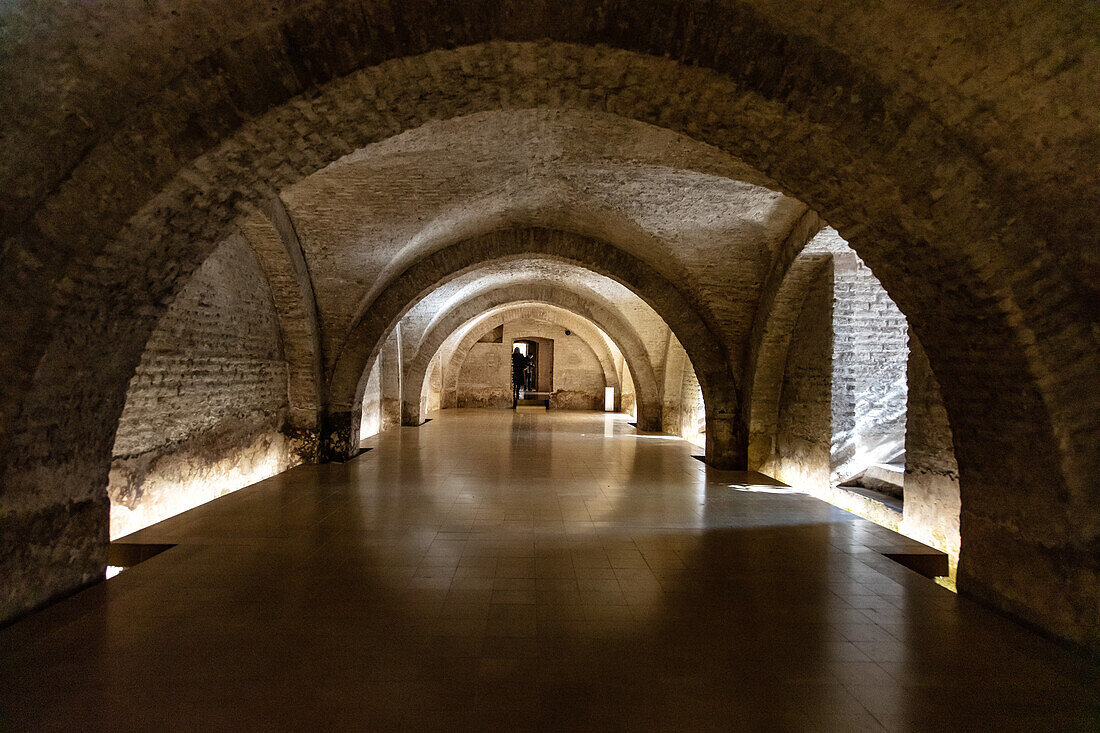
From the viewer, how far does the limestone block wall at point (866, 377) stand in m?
7.01

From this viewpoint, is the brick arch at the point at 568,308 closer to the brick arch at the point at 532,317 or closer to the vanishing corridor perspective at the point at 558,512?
the brick arch at the point at 532,317

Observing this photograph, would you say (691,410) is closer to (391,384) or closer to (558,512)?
(391,384)

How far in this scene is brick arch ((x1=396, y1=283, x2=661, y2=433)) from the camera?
13.7 metres

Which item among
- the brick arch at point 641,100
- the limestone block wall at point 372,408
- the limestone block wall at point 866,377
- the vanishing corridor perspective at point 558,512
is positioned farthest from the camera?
the limestone block wall at point 372,408

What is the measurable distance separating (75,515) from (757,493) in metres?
6.09

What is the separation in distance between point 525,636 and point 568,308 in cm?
1186

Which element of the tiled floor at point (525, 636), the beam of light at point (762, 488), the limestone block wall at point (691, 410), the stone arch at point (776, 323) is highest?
the stone arch at point (776, 323)

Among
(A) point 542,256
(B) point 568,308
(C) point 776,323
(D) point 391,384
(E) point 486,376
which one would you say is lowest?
(D) point 391,384

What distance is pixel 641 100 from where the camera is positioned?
3430mm

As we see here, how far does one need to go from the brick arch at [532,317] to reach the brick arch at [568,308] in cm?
404

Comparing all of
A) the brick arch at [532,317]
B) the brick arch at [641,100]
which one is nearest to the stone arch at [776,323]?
the brick arch at [641,100]

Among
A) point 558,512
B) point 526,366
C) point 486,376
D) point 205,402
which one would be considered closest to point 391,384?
point 486,376

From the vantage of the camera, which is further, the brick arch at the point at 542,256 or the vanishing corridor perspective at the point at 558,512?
the brick arch at the point at 542,256

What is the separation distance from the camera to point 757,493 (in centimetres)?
653
